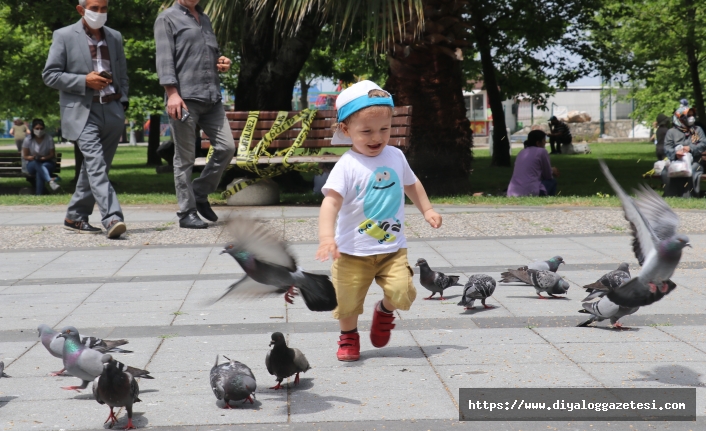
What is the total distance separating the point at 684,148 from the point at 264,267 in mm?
12220

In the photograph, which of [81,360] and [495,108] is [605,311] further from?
[495,108]

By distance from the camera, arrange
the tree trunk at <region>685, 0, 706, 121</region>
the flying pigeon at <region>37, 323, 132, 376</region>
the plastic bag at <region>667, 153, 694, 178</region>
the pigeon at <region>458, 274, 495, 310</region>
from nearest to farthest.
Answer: the flying pigeon at <region>37, 323, 132, 376</region> → the pigeon at <region>458, 274, 495, 310</region> → the plastic bag at <region>667, 153, 694, 178</region> → the tree trunk at <region>685, 0, 706, 121</region>

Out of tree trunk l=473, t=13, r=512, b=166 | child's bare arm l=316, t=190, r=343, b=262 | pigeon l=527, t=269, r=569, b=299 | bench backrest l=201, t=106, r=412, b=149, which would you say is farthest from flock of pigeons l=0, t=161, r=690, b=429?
tree trunk l=473, t=13, r=512, b=166

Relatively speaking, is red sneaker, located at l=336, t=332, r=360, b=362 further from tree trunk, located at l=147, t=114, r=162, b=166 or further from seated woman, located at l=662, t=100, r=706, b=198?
tree trunk, located at l=147, t=114, r=162, b=166

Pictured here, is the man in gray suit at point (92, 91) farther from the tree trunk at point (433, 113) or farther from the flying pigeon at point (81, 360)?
the tree trunk at point (433, 113)

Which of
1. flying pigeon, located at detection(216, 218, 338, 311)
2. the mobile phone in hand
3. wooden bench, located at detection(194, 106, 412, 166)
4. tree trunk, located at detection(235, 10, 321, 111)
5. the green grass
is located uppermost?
tree trunk, located at detection(235, 10, 321, 111)

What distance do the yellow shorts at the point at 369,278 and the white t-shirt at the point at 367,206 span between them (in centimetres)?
6

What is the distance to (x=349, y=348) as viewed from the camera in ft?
15.1

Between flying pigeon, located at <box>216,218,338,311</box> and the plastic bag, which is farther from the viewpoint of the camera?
the plastic bag

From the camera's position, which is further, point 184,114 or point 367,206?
point 184,114

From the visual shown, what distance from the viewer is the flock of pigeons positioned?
3.67 m

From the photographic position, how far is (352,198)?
449 cm

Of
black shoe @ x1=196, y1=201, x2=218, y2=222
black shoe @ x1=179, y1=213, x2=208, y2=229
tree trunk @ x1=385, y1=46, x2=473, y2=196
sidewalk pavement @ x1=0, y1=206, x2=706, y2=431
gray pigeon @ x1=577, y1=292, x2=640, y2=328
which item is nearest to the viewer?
sidewalk pavement @ x1=0, y1=206, x2=706, y2=431

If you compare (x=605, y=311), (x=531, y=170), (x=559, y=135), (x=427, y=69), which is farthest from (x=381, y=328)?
(x=559, y=135)
